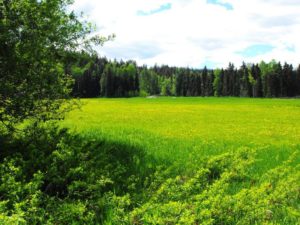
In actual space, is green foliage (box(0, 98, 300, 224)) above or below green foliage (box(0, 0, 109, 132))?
below

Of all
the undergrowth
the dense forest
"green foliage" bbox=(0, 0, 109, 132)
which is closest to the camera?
the undergrowth

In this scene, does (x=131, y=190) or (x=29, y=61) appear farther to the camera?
(x=29, y=61)

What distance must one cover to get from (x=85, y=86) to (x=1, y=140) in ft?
499

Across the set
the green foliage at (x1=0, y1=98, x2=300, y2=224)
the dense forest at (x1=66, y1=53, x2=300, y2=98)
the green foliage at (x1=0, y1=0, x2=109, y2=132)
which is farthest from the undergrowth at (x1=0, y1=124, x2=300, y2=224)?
the dense forest at (x1=66, y1=53, x2=300, y2=98)

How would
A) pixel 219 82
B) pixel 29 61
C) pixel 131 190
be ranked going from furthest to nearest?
pixel 219 82 → pixel 29 61 → pixel 131 190

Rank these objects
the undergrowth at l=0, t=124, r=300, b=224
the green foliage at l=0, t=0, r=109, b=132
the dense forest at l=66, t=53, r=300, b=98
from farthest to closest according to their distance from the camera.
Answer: the dense forest at l=66, t=53, r=300, b=98
the green foliage at l=0, t=0, r=109, b=132
the undergrowth at l=0, t=124, r=300, b=224

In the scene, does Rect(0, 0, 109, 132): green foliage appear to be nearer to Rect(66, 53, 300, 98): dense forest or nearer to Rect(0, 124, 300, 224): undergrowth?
Rect(0, 124, 300, 224): undergrowth

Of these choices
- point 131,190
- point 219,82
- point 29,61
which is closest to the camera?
point 131,190

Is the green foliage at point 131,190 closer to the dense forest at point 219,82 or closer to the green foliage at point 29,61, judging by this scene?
the green foliage at point 29,61

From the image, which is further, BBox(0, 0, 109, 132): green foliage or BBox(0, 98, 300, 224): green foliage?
BBox(0, 0, 109, 132): green foliage

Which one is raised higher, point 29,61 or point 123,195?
point 29,61

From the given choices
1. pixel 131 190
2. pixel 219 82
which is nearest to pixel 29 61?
pixel 131 190

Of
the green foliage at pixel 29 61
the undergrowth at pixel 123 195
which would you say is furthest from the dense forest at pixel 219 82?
the undergrowth at pixel 123 195

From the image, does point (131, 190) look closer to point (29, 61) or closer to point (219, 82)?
point (29, 61)
